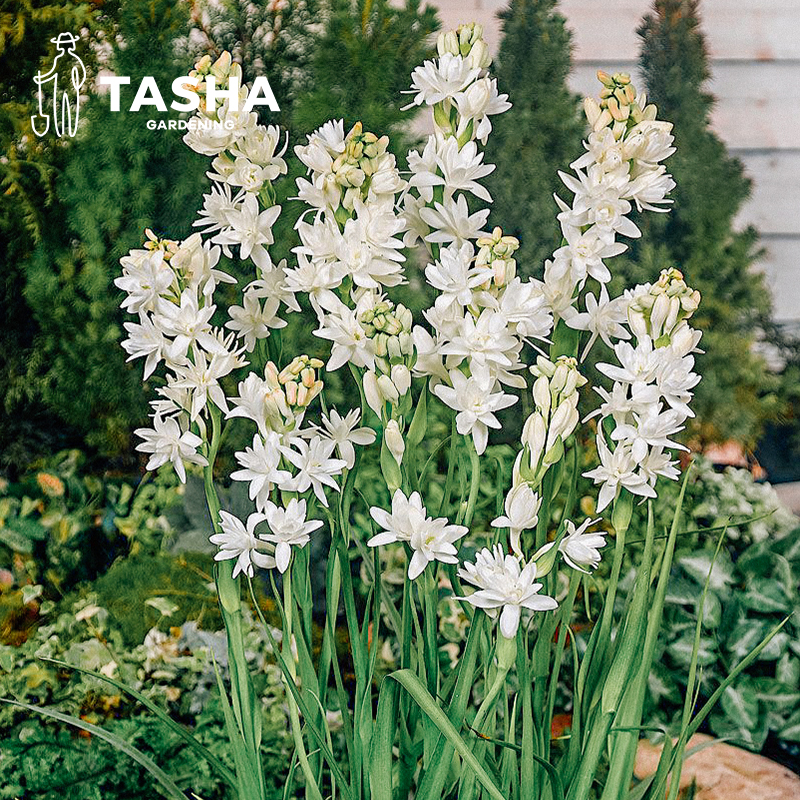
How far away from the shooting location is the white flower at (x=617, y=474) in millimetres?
738

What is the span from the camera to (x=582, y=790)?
82 centimetres

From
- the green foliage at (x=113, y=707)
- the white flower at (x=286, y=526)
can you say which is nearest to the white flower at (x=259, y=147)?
the white flower at (x=286, y=526)

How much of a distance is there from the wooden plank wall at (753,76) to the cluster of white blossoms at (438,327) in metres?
2.25

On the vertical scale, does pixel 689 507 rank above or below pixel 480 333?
below

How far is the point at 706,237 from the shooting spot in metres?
2.76

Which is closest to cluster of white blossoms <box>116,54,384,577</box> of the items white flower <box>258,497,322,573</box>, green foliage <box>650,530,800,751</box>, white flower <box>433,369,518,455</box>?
white flower <box>258,497,322,573</box>

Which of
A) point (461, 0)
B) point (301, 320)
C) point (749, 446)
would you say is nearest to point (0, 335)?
point (301, 320)

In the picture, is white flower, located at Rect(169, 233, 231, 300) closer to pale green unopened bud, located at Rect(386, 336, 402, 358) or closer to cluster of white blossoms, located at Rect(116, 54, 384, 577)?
cluster of white blossoms, located at Rect(116, 54, 384, 577)

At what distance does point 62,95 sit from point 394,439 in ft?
6.87

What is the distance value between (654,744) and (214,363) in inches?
42.7

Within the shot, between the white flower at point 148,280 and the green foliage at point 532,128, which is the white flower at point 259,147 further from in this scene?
the green foliage at point 532,128

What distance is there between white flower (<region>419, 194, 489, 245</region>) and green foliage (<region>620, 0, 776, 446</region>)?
6.64 ft

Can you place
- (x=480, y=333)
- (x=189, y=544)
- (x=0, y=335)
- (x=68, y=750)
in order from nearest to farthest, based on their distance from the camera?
(x=480, y=333)
(x=68, y=750)
(x=189, y=544)
(x=0, y=335)

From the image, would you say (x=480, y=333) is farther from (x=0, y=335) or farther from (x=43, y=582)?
(x=0, y=335)
